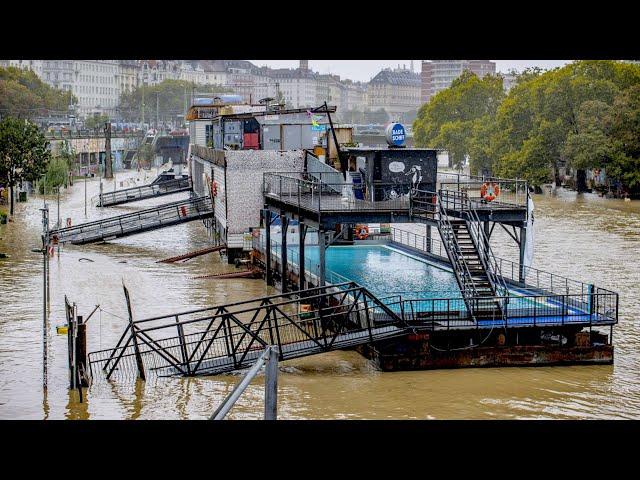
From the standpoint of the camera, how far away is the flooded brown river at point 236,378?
57.9ft

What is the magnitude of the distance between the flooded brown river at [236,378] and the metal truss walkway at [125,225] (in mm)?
4391

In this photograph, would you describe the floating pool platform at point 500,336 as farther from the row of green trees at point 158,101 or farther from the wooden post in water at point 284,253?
the row of green trees at point 158,101

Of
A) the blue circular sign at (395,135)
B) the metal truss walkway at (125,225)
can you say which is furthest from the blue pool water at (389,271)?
the metal truss walkway at (125,225)

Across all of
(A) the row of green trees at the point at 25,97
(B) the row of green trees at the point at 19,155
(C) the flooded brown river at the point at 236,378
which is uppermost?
(A) the row of green trees at the point at 25,97

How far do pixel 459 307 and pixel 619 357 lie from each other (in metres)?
2.91

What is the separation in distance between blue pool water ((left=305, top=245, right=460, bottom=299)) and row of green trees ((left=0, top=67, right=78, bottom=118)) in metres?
64.0

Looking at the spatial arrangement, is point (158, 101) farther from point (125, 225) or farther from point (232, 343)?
point (232, 343)

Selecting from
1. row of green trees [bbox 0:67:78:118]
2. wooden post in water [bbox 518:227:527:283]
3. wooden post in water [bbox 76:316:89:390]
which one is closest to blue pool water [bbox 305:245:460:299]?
wooden post in water [bbox 518:227:527:283]

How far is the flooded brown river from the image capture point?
17.6 m

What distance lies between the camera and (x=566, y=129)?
226ft

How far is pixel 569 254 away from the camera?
1486 inches

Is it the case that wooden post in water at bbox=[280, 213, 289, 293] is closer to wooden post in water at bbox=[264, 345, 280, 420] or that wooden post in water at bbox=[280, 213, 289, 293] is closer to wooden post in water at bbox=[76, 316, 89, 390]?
wooden post in water at bbox=[76, 316, 89, 390]
